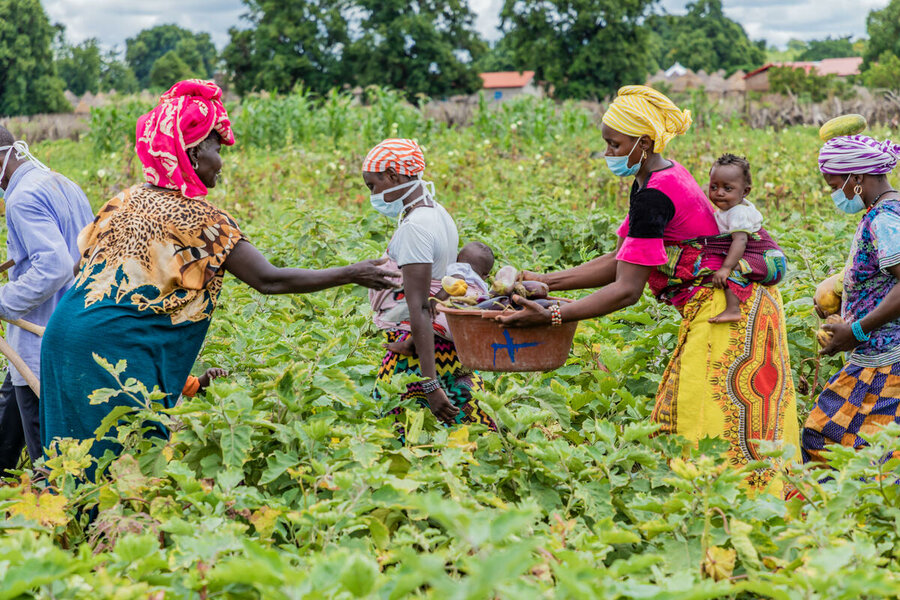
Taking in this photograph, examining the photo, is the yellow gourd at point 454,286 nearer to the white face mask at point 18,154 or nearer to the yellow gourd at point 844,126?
the yellow gourd at point 844,126

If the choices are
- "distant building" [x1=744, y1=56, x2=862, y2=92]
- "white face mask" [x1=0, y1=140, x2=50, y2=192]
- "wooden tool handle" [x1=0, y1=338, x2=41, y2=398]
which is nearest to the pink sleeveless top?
"wooden tool handle" [x1=0, y1=338, x2=41, y2=398]

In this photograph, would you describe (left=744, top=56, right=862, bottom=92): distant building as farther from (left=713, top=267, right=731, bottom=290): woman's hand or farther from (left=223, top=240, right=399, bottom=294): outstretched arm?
(left=223, top=240, right=399, bottom=294): outstretched arm

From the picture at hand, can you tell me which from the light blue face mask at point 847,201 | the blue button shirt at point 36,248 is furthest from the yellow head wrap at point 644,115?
the blue button shirt at point 36,248

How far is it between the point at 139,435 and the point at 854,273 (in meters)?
2.57

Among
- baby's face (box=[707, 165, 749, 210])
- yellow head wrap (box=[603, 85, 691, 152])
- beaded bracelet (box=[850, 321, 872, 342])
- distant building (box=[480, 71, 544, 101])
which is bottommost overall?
beaded bracelet (box=[850, 321, 872, 342])

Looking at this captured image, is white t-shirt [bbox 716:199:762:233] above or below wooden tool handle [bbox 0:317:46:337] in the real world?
above

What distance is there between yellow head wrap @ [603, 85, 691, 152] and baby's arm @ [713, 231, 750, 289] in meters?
0.41

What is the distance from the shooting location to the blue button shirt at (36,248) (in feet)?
11.2

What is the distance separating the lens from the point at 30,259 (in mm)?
3484

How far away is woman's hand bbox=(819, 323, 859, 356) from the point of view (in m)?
3.23

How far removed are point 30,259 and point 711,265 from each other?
101 inches

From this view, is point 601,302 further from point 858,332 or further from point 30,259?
point 30,259

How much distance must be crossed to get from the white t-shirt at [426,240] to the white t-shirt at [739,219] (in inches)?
38.2

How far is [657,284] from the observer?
3.14 metres
